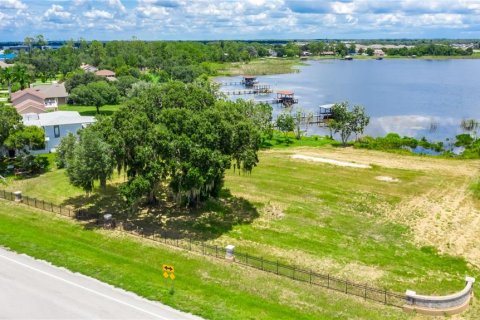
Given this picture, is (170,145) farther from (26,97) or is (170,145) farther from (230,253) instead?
(26,97)

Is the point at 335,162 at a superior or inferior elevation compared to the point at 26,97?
inferior

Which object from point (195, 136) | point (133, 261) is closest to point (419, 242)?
point (195, 136)

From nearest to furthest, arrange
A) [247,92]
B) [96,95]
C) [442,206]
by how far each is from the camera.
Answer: [442,206], [96,95], [247,92]

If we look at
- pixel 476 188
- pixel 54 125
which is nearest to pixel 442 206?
pixel 476 188

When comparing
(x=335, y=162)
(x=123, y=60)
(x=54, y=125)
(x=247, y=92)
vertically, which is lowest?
(x=335, y=162)

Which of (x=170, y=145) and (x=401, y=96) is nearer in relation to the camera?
(x=170, y=145)

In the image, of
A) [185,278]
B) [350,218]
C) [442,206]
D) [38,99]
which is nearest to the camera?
[185,278]

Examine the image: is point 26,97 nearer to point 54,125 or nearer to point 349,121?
point 54,125
